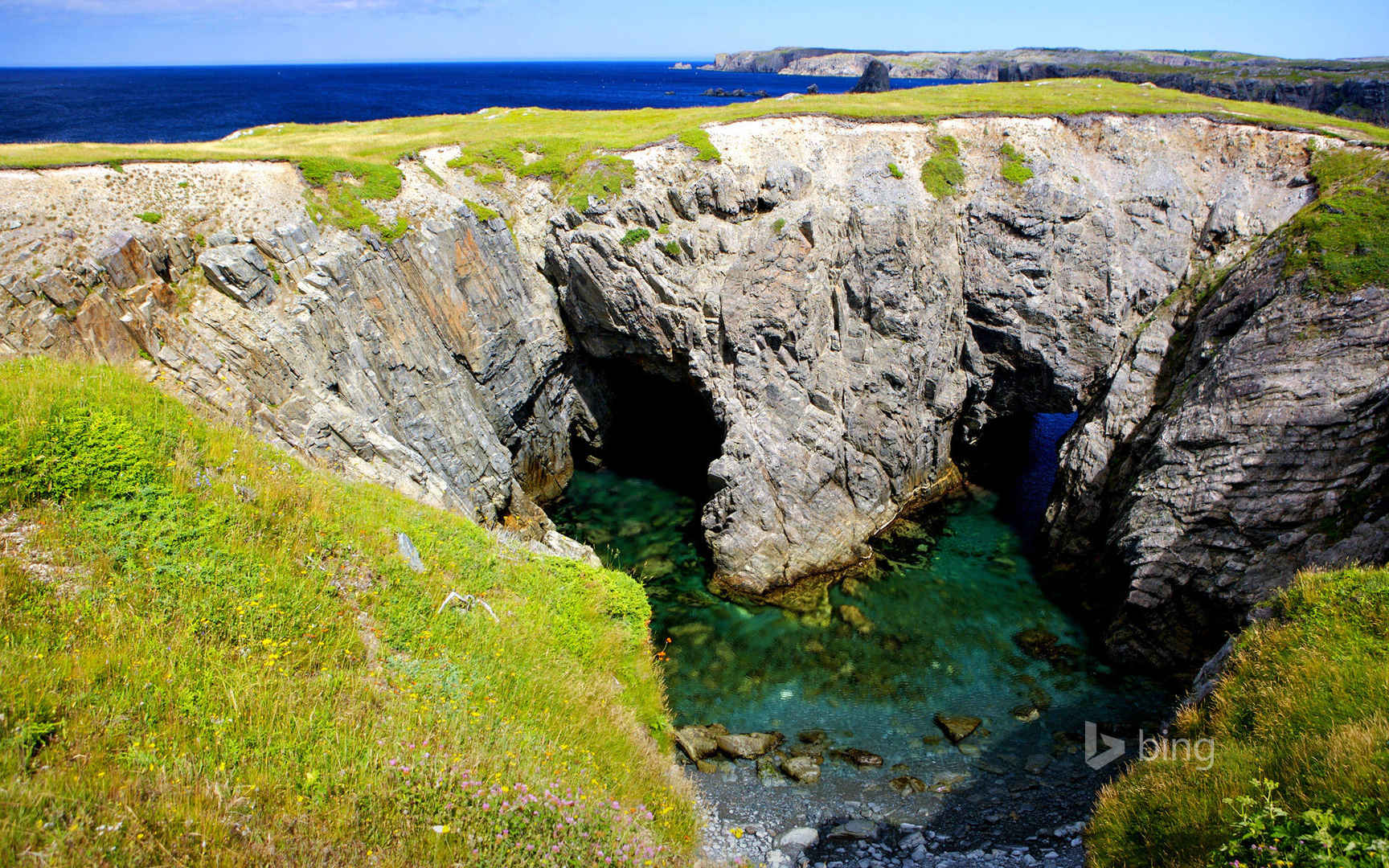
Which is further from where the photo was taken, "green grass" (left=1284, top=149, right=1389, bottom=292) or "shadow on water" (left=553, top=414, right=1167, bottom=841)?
"green grass" (left=1284, top=149, right=1389, bottom=292)

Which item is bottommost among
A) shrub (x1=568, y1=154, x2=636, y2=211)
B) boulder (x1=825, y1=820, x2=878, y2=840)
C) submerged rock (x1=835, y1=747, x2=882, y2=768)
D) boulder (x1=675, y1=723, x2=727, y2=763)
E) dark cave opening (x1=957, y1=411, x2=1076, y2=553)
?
boulder (x1=825, y1=820, x2=878, y2=840)

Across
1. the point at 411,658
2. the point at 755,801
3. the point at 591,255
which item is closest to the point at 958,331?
the point at 591,255

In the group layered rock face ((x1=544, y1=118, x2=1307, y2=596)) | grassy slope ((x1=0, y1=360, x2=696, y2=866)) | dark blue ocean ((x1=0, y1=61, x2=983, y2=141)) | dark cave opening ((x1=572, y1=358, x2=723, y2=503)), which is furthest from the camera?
dark blue ocean ((x1=0, y1=61, x2=983, y2=141))

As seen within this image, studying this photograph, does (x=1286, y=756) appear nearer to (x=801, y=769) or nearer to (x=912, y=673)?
(x=801, y=769)

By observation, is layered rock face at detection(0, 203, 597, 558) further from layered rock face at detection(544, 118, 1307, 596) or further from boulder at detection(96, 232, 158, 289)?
layered rock face at detection(544, 118, 1307, 596)

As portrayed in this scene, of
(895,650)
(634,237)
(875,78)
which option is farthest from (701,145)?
(875,78)

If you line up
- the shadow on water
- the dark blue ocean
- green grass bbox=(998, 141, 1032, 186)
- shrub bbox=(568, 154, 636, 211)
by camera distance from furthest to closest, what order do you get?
the dark blue ocean, green grass bbox=(998, 141, 1032, 186), shrub bbox=(568, 154, 636, 211), the shadow on water

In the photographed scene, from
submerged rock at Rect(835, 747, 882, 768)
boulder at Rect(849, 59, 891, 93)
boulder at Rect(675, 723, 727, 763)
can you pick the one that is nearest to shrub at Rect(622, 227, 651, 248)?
boulder at Rect(675, 723, 727, 763)
